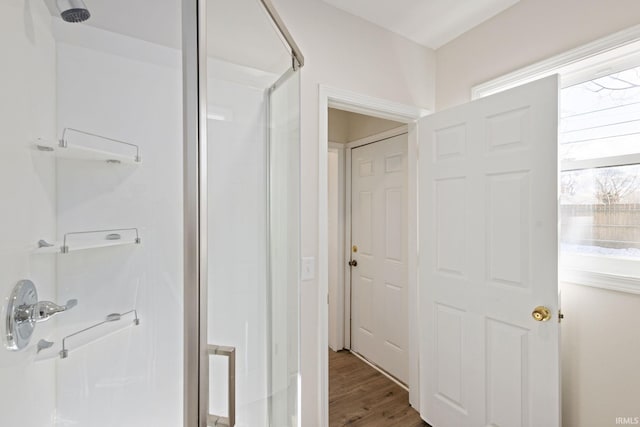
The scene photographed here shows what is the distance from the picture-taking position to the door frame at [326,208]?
1.70m

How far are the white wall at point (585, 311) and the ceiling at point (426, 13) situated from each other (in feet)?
0.37

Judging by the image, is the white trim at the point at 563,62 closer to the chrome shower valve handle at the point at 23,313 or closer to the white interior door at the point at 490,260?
the white interior door at the point at 490,260

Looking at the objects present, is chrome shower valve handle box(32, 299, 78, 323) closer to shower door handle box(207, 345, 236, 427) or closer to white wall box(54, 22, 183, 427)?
white wall box(54, 22, 183, 427)

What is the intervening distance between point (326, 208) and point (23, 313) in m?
1.28

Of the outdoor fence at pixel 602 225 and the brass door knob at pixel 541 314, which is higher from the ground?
the outdoor fence at pixel 602 225

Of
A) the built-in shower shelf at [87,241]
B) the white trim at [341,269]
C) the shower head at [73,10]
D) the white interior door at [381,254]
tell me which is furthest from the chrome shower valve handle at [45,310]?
the white trim at [341,269]

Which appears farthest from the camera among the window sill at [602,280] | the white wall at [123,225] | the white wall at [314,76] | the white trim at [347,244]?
the white trim at [347,244]

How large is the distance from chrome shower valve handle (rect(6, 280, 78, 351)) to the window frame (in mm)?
2117

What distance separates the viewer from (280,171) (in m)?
1.32

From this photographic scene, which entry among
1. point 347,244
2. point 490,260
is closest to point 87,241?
point 490,260

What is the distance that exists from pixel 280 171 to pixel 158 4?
2.21 ft

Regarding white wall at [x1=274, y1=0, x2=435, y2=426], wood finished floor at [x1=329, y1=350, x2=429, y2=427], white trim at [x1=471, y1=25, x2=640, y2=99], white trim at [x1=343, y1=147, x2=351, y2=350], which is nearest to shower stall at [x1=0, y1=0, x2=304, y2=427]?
white wall at [x1=274, y1=0, x2=435, y2=426]

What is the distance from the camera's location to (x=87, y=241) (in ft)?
3.14

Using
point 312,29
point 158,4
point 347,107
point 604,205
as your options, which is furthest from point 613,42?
point 158,4
